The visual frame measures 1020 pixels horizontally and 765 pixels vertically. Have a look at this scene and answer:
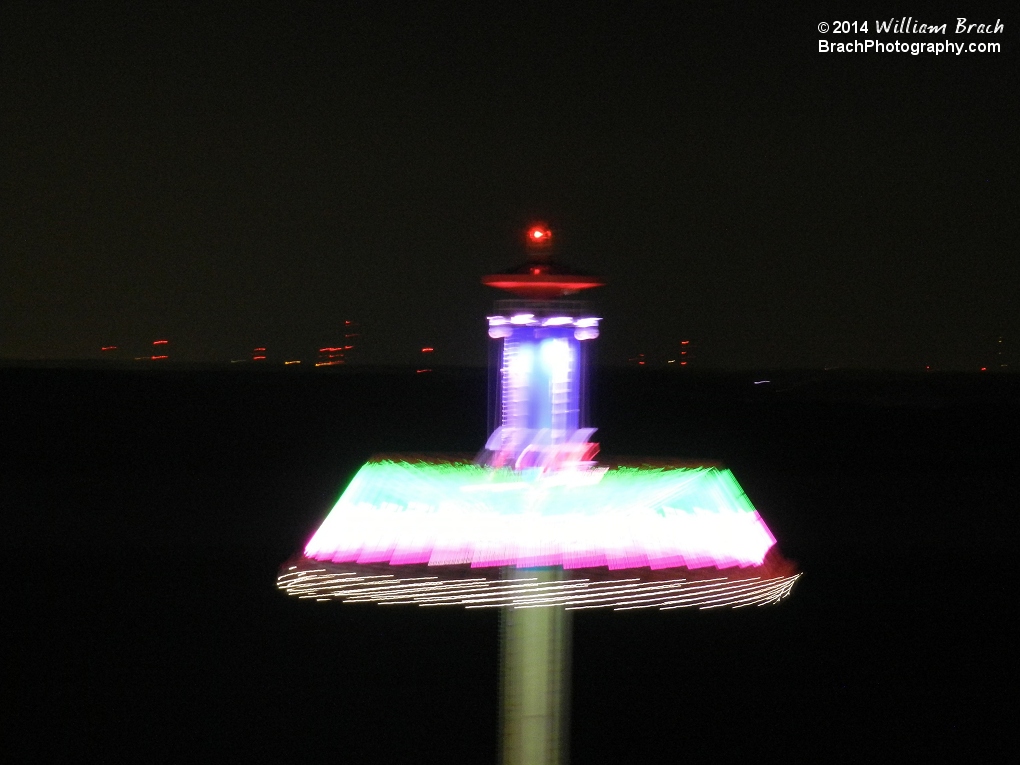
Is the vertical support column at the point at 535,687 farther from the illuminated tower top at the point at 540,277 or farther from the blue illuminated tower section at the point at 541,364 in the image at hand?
the illuminated tower top at the point at 540,277

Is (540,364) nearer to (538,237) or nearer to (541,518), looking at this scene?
(538,237)

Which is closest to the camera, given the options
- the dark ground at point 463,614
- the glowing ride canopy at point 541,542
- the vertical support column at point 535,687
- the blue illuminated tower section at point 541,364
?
the glowing ride canopy at point 541,542

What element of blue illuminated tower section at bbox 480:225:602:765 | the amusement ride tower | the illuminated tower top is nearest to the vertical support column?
the amusement ride tower

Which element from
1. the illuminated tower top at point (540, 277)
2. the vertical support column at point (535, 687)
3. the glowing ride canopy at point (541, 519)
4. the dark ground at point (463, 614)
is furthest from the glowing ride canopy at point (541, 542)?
the dark ground at point (463, 614)

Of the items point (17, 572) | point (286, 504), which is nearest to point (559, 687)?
point (17, 572)

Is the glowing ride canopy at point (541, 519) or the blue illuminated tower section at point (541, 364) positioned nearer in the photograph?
the glowing ride canopy at point (541, 519)

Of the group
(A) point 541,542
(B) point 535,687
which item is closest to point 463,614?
(B) point 535,687
